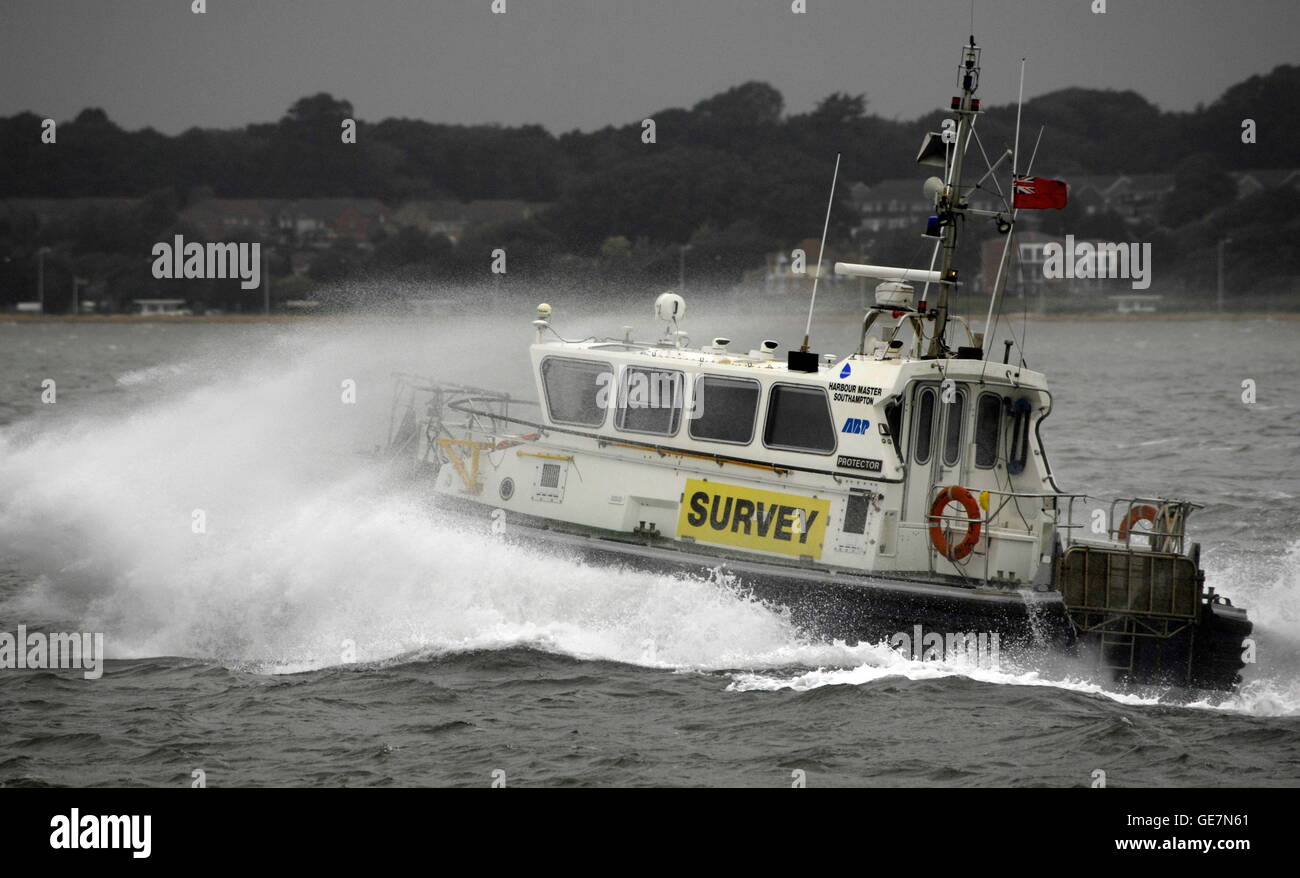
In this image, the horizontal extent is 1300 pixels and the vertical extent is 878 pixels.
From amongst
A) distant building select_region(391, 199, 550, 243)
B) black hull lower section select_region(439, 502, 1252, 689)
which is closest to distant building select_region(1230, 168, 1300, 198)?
distant building select_region(391, 199, 550, 243)

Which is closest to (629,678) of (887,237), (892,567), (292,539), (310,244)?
(892,567)

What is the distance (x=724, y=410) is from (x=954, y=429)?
2288 millimetres

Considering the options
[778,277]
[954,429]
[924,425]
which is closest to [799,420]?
[924,425]

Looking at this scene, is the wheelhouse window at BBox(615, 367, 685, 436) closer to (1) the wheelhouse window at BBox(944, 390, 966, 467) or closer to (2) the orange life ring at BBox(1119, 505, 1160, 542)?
(1) the wheelhouse window at BBox(944, 390, 966, 467)

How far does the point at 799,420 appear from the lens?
1476 cm

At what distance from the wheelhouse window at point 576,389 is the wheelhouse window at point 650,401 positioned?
22 cm

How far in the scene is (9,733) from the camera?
40.7ft

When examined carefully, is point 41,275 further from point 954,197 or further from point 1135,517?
point 1135,517

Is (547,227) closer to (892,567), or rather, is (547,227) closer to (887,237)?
(887,237)

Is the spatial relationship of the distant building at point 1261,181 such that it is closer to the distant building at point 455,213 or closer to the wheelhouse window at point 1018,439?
the distant building at point 455,213

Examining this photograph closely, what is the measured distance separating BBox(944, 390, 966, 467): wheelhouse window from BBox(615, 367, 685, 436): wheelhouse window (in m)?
2.69

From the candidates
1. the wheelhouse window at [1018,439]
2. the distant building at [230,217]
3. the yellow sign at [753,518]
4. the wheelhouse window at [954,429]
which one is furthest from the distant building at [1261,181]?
the yellow sign at [753,518]

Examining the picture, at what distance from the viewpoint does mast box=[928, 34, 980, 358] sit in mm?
14562

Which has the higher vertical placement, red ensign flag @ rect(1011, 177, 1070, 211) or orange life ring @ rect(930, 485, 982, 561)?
red ensign flag @ rect(1011, 177, 1070, 211)
